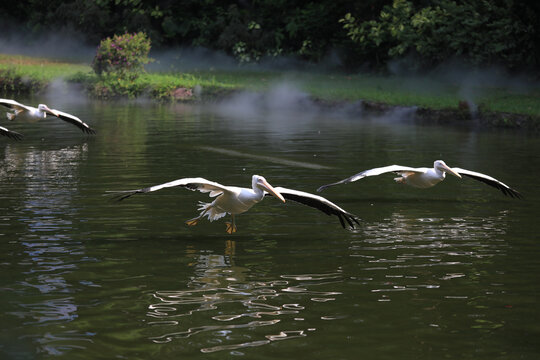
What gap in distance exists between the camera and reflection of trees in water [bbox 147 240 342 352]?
6.95m

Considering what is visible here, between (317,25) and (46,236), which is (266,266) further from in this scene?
(317,25)

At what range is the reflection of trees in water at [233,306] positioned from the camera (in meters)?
6.95

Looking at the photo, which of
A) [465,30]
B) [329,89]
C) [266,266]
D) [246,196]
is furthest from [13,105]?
[465,30]

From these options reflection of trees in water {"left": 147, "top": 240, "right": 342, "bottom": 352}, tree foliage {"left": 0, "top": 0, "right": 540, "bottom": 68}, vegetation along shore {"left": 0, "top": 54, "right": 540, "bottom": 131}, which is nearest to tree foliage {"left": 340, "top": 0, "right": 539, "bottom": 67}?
tree foliage {"left": 0, "top": 0, "right": 540, "bottom": 68}

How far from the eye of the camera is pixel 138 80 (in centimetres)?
3503

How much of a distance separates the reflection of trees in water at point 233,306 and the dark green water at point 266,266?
2cm

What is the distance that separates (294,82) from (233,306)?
2673cm

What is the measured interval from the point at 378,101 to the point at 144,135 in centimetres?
858

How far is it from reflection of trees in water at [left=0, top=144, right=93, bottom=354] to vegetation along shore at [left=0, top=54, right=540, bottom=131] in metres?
11.5

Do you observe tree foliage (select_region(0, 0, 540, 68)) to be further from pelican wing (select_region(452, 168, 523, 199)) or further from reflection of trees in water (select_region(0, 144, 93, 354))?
pelican wing (select_region(452, 168, 523, 199))

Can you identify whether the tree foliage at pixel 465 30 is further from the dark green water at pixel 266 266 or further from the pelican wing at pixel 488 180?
the pelican wing at pixel 488 180

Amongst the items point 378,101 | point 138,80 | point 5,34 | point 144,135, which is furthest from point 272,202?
point 5,34

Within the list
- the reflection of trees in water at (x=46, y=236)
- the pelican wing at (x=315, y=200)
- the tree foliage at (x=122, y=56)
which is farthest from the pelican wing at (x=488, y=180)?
the tree foliage at (x=122, y=56)

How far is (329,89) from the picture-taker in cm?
3127
